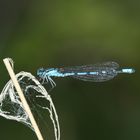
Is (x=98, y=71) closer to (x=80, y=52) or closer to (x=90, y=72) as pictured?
(x=90, y=72)

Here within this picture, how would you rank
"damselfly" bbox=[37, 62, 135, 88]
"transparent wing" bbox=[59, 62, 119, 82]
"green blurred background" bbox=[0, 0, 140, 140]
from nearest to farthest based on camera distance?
"damselfly" bbox=[37, 62, 135, 88]
"transparent wing" bbox=[59, 62, 119, 82]
"green blurred background" bbox=[0, 0, 140, 140]

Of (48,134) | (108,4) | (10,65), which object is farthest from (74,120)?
(10,65)

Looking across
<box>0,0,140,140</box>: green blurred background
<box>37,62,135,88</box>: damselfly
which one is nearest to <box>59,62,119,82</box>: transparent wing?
<box>37,62,135,88</box>: damselfly

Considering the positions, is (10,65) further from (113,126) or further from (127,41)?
(127,41)

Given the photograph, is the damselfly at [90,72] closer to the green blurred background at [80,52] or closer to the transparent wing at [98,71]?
the transparent wing at [98,71]

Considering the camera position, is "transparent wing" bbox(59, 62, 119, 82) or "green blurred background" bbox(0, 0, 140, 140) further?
"green blurred background" bbox(0, 0, 140, 140)

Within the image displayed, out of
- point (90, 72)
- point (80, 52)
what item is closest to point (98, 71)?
point (90, 72)

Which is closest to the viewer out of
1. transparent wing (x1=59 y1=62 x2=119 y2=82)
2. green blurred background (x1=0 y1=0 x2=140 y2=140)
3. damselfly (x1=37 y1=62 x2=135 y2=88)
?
damselfly (x1=37 y1=62 x2=135 y2=88)

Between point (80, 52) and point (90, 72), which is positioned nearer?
point (90, 72)

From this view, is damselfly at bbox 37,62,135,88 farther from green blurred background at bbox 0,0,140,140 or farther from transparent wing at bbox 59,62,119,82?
green blurred background at bbox 0,0,140,140
